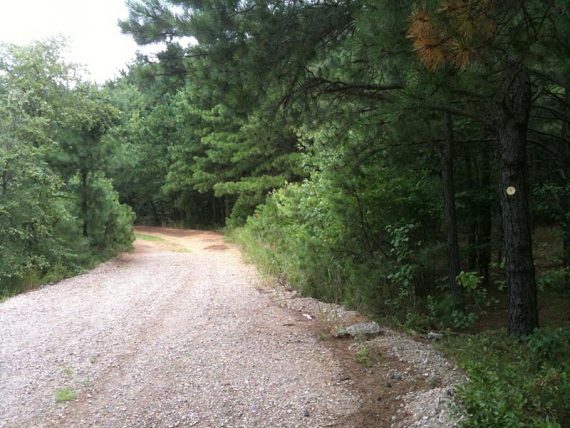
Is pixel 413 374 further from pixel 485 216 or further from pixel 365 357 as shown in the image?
pixel 485 216

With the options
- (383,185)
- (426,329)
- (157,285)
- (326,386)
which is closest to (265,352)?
(326,386)

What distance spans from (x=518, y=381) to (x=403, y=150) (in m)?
3.92

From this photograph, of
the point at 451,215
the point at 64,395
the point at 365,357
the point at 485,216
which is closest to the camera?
the point at 64,395

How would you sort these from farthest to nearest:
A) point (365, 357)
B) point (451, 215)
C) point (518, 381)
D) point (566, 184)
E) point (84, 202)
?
1. point (84, 202)
2. point (566, 184)
3. point (451, 215)
4. point (365, 357)
5. point (518, 381)

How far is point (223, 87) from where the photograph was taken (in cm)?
618

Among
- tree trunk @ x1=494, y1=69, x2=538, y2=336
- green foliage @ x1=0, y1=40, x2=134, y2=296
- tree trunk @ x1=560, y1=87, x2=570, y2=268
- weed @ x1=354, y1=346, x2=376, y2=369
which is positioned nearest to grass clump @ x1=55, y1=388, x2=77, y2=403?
weed @ x1=354, y1=346, x2=376, y2=369

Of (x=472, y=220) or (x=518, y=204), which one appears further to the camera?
(x=472, y=220)

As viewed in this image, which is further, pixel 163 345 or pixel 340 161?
pixel 340 161

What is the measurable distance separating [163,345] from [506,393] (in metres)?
4.55

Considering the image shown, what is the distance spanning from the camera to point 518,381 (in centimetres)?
402

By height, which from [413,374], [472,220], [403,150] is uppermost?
[403,150]

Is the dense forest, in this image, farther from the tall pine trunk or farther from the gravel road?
the tall pine trunk

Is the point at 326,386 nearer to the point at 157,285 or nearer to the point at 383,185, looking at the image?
the point at 383,185

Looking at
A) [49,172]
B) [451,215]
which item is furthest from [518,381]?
[49,172]
